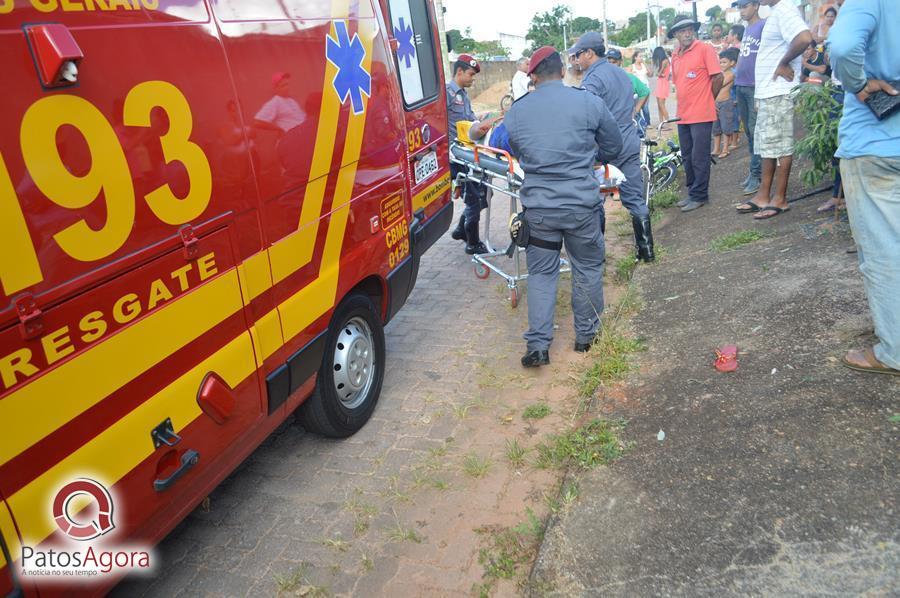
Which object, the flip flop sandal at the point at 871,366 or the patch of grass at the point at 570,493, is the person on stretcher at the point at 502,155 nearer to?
the flip flop sandal at the point at 871,366

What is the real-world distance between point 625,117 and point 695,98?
1.32m

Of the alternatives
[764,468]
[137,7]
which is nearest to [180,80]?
[137,7]

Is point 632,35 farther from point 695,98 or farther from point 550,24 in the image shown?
point 695,98

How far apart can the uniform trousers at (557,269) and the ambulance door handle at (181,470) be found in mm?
2421

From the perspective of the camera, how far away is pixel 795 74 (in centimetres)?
579

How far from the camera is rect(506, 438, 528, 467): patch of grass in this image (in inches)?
130

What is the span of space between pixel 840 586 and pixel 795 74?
16.6 ft

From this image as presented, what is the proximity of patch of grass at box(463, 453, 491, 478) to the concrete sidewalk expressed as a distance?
1.82 feet

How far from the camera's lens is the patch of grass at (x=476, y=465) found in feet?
10.7

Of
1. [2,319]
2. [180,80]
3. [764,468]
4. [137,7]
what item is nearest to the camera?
[2,319]

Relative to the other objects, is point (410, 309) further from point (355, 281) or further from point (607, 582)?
point (607, 582)

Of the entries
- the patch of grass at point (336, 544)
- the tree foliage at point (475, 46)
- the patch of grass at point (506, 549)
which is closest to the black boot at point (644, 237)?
the patch of grass at point (506, 549)

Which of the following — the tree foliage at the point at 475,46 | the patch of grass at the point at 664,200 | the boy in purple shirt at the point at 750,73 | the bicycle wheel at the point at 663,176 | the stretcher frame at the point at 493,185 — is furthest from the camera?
the tree foliage at the point at 475,46

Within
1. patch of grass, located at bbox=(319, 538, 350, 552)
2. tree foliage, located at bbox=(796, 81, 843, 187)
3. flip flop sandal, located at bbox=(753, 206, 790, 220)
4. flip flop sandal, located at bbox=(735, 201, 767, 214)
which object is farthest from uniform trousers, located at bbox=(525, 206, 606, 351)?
flip flop sandal, located at bbox=(735, 201, 767, 214)
